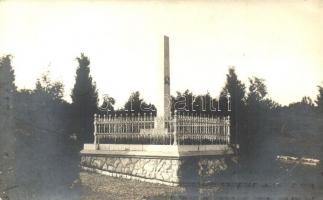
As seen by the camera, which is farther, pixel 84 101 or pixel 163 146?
pixel 84 101

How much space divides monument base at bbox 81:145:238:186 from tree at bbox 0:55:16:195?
2646mm

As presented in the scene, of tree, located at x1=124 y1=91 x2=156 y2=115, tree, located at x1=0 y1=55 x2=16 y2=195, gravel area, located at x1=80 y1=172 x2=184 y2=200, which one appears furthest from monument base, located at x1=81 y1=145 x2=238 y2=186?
tree, located at x1=0 y1=55 x2=16 y2=195

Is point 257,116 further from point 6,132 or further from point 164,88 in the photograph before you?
point 6,132

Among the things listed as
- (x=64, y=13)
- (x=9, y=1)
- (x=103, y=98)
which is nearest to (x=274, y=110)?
(x=103, y=98)

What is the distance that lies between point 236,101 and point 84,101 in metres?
4.43

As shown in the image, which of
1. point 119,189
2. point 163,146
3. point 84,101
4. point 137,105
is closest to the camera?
point 119,189

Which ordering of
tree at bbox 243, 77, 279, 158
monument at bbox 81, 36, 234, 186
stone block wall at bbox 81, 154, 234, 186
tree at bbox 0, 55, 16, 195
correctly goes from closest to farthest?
tree at bbox 0, 55, 16, 195
stone block wall at bbox 81, 154, 234, 186
monument at bbox 81, 36, 234, 186
tree at bbox 243, 77, 279, 158

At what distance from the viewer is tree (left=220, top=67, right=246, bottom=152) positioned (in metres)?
12.6

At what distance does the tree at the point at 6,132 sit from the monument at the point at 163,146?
8.84ft

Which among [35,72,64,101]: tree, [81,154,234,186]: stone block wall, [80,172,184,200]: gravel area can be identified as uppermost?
[35,72,64,101]: tree

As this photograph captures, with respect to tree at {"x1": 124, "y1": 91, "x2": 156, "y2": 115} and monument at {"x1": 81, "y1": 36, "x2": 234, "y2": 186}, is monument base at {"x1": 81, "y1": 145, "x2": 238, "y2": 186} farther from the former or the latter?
tree at {"x1": 124, "y1": 91, "x2": 156, "y2": 115}

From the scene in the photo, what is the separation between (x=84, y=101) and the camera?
12.9m

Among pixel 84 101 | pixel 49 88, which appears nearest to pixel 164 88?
pixel 84 101

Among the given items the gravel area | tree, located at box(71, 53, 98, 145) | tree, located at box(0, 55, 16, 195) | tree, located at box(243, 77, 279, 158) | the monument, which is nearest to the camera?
tree, located at box(0, 55, 16, 195)
